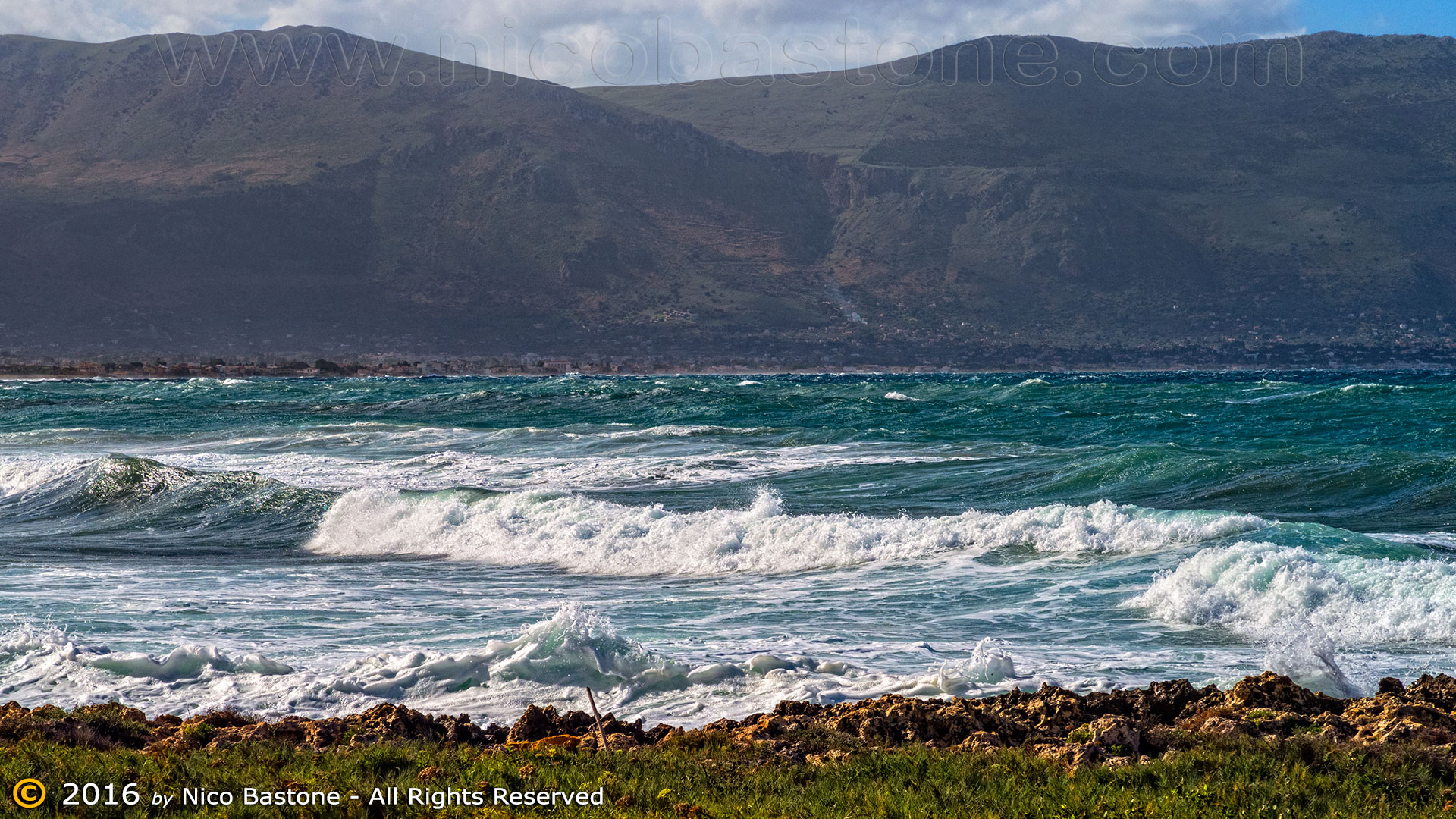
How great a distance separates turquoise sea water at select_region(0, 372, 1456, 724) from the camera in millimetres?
9500

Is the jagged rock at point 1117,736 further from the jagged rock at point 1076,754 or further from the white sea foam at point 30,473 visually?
the white sea foam at point 30,473

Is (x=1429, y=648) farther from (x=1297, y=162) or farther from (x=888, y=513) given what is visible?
(x=1297, y=162)

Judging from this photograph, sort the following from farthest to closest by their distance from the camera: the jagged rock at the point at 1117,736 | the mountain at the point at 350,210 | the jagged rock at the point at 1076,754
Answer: the mountain at the point at 350,210
the jagged rock at the point at 1117,736
the jagged rock at the point at 1076,754

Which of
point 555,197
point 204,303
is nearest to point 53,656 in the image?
point 204,303

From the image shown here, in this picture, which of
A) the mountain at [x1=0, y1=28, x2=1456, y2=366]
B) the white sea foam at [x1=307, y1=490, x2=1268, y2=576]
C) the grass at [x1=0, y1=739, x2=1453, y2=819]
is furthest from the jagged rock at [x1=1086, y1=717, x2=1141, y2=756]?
the mountain at [x1=0, y1=28, x2=1456, y2=366]

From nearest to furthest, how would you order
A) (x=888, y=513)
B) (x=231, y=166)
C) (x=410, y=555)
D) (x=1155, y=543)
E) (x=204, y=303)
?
(x=1155, y=543) → (x=410, y=555) → (x=888, y=513) → (x=204, y=303) → (x=231, y=166)

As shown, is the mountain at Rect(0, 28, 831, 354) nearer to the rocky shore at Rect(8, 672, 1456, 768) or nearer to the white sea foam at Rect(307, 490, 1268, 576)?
the white sea foam at Rect(307, 490, 1268, 576)

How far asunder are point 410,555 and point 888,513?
24.0ft

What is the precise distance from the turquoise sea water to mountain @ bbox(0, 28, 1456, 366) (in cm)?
11733

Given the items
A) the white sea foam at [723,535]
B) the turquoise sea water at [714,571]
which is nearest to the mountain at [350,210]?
the turquoise sea water at [714,571]

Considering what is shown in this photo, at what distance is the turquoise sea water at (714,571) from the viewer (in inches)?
374

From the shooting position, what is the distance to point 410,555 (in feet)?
56.7

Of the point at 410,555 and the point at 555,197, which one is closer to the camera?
the point at 410,555

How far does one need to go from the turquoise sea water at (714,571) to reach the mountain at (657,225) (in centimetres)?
11733
